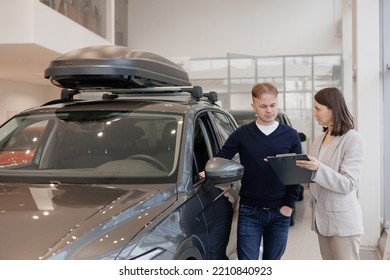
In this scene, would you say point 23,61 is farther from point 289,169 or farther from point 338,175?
point 338,175

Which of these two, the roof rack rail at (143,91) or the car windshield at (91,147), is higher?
the roof rack rail at (143,91)

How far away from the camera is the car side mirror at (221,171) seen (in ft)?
7.75

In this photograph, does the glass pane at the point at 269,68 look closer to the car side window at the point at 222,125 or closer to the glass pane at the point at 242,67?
the glass pane at the point at 242,67

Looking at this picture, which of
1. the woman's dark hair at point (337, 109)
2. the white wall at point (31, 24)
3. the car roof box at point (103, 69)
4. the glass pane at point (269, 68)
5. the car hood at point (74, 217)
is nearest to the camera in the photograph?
the car hood at point (74, 217)

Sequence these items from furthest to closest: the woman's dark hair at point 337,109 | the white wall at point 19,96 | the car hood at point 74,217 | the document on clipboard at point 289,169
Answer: the white wall at point 19,96, the woman's dark hair at point 337,109, the document on clipboard at point 289,169, the car hood at point 74,217

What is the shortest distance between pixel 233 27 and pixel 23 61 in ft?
25.7


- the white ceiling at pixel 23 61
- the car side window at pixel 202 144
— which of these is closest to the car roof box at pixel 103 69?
the car side window at pixel 202 144

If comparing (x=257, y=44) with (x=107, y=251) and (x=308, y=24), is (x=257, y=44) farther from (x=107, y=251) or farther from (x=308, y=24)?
(x=107, y=251)

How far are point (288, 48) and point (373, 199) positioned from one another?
34.1ft

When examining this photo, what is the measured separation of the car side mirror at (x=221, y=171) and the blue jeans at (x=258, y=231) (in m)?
0.41

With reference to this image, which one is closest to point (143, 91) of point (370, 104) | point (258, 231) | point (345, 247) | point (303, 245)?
point (258, 231)

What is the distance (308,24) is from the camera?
14.5 m

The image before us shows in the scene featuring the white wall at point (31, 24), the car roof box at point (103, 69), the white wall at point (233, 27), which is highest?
the white wall at point (233, 27)

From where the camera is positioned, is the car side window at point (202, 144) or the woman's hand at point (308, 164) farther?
the car side window at point (202, 144)
